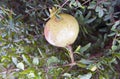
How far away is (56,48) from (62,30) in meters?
0.10

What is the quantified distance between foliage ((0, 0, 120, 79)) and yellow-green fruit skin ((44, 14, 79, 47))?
0.03 m

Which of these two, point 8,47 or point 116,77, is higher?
point 8,47

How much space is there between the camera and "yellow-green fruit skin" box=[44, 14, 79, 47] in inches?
33.3

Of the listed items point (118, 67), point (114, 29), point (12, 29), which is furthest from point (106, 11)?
point (12, 29)

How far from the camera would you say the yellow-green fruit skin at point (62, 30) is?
2.77ft

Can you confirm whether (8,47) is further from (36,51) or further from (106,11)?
(106,11)

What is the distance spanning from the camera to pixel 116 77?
0.90 m

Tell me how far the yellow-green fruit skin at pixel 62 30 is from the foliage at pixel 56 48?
3 cm

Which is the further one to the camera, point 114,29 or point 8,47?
point 8,47

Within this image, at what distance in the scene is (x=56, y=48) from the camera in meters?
0.93

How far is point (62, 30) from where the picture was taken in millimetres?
845

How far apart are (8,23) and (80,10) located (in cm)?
23

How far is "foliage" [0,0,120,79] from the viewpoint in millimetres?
834

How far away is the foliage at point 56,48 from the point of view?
0.83m
